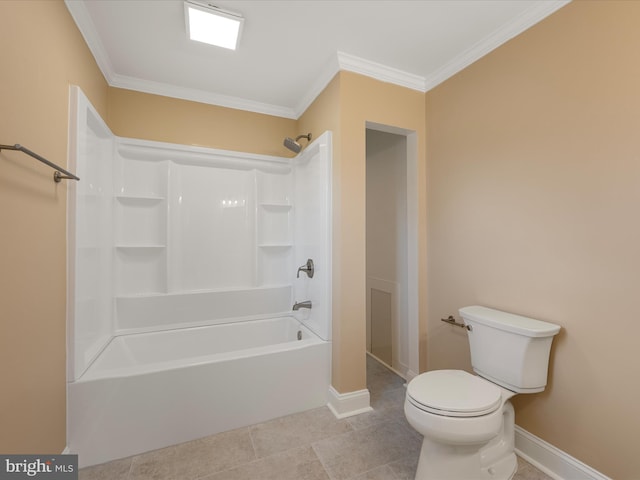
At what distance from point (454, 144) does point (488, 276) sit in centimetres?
95

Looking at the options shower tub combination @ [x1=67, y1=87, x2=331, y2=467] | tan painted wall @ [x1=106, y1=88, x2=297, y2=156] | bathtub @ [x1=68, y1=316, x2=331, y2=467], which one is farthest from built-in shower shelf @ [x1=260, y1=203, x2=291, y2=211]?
bathtub @ [x1=68, y1=316, x2=331, y2=467]

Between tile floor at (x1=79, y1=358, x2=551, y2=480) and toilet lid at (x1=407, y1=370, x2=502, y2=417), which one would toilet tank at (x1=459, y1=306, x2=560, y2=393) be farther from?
tile floor at (x1=79, y1=358, x2=551, y2=480)

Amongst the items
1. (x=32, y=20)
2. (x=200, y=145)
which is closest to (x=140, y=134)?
(x=200, y=145)

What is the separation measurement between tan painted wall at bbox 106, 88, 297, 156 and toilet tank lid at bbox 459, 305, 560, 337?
2099 mm

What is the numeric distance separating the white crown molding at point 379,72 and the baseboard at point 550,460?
2435 mm

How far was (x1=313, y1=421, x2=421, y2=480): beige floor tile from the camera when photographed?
4.94ft

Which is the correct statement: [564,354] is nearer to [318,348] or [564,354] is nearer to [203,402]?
[318,348]

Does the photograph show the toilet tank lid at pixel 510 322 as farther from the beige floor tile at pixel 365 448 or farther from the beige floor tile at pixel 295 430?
the beige floor tile at pixel 295 430

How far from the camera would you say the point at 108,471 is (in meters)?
1.49

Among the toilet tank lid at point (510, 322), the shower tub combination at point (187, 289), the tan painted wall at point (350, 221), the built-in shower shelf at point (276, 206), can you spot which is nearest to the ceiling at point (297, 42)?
the tan painted wall at point (350, 221)

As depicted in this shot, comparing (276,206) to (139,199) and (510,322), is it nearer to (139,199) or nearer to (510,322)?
(139,199)

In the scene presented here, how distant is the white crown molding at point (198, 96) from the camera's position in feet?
7.38

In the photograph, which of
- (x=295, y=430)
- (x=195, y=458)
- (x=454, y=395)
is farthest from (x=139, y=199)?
(x=454, y=395)

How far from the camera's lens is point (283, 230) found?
285 centimetres
